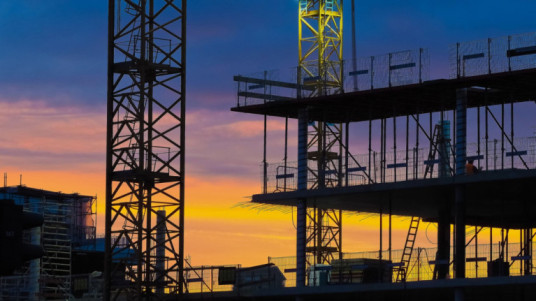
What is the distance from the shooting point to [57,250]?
344ft

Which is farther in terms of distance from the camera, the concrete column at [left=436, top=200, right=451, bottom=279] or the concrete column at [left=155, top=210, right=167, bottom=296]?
the concrete column at [left=155, top=210, right=167, bottom=296]

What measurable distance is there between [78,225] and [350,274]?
64.5 metres

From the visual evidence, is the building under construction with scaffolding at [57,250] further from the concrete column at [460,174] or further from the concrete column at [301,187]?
the concrete column at [460,174]

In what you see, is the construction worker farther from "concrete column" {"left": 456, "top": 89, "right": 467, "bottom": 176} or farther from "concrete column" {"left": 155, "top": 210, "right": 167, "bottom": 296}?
"concrete column" {"left": 155, "top": 210, "right": 167, "bottom": 296}

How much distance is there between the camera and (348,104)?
70062mm

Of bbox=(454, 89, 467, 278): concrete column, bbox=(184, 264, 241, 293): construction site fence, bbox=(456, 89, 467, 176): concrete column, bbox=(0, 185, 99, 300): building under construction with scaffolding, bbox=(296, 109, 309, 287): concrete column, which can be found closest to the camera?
bbox=(454, 89, 467, 278): concrete column

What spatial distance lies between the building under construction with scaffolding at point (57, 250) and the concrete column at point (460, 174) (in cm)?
2264

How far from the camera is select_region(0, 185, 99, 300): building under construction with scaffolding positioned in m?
88.4

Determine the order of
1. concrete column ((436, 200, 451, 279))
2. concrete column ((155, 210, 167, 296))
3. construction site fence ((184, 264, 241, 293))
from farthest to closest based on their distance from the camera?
concrete column ((155, 210, 167, 296)) → construction site fence ((184, 264, 241, 293)) → concrete column ((436, 200, 451, 279))

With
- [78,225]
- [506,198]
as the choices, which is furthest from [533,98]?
[78,225]

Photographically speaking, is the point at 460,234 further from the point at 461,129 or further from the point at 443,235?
the point at 443,235

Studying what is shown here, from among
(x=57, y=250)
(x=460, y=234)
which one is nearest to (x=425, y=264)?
(x=460, y=234)

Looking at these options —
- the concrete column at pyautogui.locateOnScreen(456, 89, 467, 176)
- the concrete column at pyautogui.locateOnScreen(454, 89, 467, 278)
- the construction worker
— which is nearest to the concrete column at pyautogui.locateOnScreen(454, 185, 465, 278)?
the concrete column at pyautogui.locateOnScreen(454, 89, 467, 278)

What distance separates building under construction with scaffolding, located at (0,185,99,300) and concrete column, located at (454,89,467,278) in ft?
74.3
